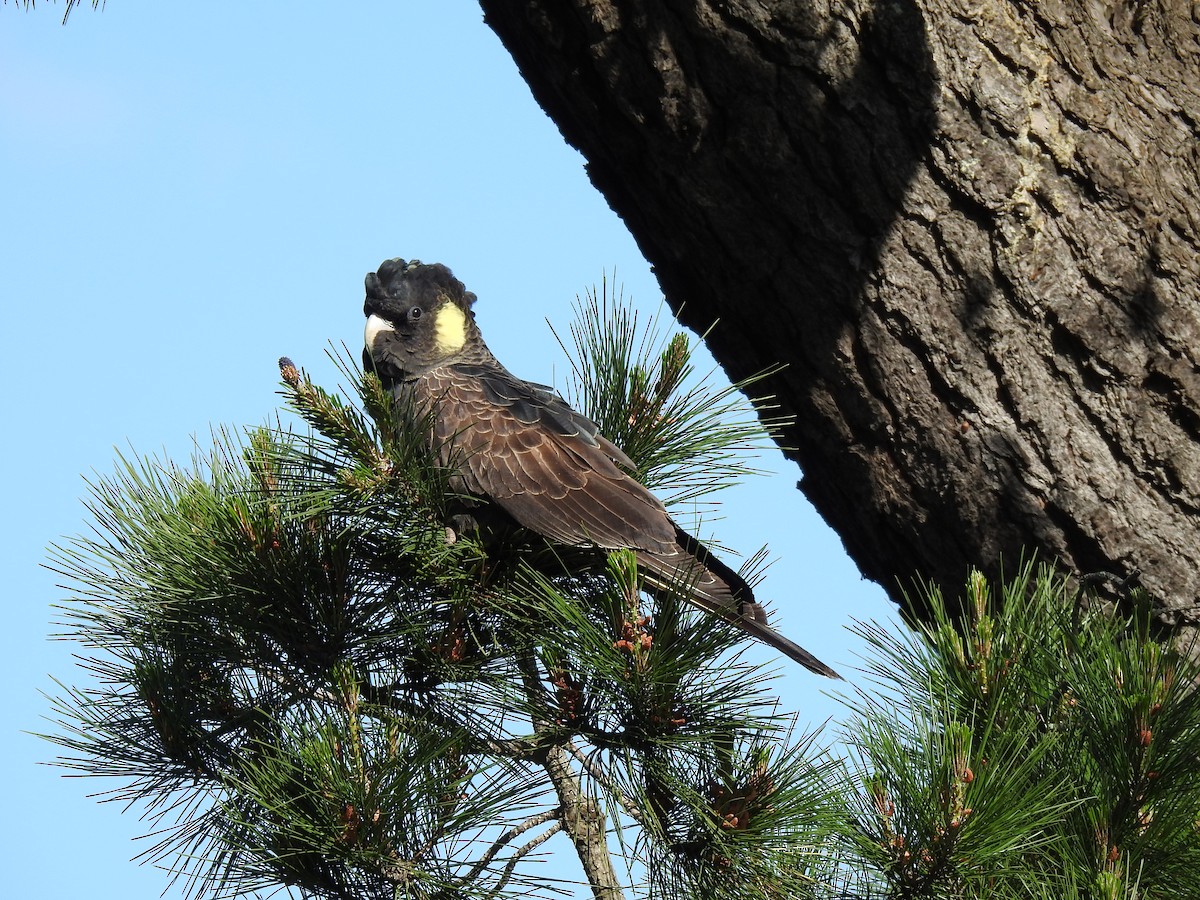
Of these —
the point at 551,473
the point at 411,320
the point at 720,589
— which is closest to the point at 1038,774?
the point at 720,589

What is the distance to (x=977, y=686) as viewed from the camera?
1.96 meters

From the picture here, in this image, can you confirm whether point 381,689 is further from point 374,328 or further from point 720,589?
point 374,328

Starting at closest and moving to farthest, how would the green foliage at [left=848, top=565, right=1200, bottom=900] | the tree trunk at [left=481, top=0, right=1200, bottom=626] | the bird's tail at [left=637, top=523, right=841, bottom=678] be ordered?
the green foliage at [left=848, top=565, right=1200, bottom=900]
the bird's tail at [left=637, top=523, right=841, bottom=678]
the tree trunk at [left=481, top=0, right=1200, bottom=626]

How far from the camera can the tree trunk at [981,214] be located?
8.15 feet

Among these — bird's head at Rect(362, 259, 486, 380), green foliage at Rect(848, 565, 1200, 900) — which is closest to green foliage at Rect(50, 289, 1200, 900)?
green foliage at Rect(848, 565, 1200, 900)

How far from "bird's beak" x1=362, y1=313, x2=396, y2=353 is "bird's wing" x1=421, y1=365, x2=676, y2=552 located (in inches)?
16.7

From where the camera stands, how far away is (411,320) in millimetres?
3404

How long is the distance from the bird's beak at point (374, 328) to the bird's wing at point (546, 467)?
16.7 inches

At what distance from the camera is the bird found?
243 cm

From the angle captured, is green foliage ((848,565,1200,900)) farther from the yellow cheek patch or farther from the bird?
the yellow cheek patch

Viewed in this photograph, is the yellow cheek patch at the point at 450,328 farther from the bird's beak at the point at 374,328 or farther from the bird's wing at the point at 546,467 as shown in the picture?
the bird's wing at the point at 546,467

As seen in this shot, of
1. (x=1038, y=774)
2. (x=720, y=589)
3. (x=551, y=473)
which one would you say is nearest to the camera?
(x=1038, y=774)

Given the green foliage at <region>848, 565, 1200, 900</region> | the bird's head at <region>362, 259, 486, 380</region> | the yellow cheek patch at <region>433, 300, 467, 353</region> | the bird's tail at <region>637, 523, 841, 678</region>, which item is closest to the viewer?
the green foliage at <region>848, 565, 1200, 900</region>

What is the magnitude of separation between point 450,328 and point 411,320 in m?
0.15
